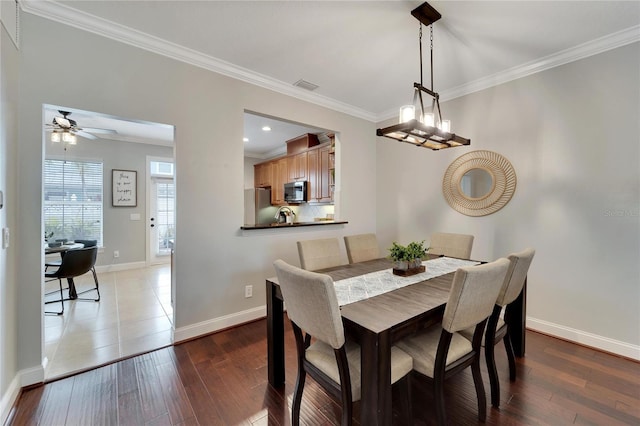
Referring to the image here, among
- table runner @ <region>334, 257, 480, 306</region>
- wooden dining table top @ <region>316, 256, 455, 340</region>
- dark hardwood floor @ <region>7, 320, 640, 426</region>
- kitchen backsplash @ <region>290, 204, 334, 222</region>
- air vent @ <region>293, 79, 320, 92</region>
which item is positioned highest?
air vent @ <region>293, 79, 320, 92</region>

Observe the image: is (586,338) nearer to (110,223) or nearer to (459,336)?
(459,336)

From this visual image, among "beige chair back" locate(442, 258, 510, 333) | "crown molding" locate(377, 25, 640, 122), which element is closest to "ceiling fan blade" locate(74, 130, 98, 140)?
"crown molding" locate(377, 25, 640, 122)

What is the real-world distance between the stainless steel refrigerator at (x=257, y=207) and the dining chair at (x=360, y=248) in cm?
359

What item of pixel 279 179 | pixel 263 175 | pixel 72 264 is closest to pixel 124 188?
pixel 72 264

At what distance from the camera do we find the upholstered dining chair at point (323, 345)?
4.00 feet

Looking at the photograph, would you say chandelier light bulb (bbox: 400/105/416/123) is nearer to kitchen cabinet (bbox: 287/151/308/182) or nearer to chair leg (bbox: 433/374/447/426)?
chair leg (bbox: 433/374/447/426)

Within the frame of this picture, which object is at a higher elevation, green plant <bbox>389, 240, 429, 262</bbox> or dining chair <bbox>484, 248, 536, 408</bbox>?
green plant <bbox>389, 240, 429, 262</bbox>

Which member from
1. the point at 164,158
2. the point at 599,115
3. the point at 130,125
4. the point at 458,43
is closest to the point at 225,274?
the point at 458,43

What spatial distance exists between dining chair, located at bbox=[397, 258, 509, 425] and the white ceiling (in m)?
1.89

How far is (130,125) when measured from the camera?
14.6 ft

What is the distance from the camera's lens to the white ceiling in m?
1.95

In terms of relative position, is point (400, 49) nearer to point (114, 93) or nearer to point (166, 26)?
point (166, 26)

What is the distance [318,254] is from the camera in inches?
95.4

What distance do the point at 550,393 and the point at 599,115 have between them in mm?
2336
